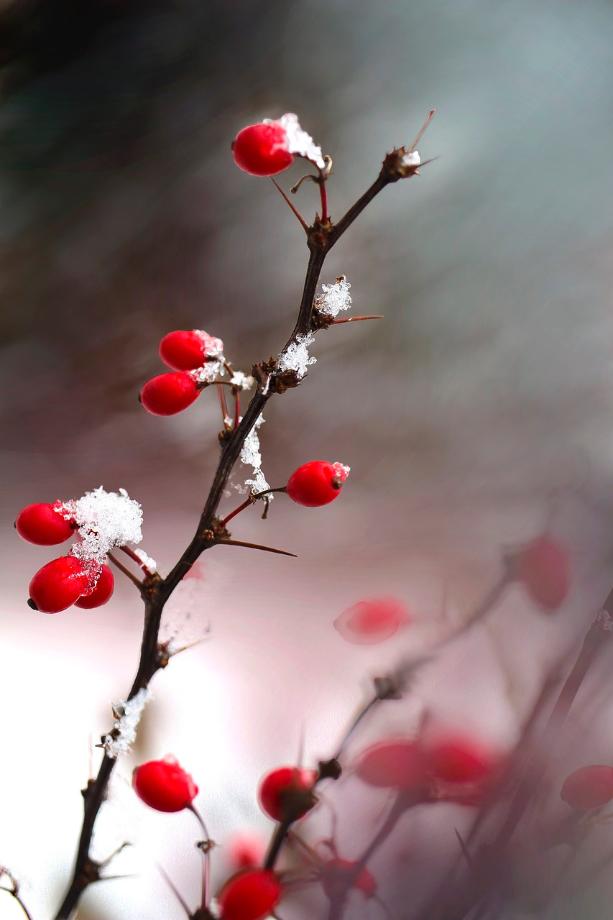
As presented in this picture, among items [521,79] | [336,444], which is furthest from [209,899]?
[521,79]

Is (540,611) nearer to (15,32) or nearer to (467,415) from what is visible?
(467,415)

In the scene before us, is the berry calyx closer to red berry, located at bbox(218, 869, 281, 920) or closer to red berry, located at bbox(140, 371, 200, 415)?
red berry, located at bbox(140, 371, 200, 415)

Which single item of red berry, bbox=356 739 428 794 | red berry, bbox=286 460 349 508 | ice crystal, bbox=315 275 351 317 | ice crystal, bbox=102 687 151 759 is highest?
ice crystal, bbox=315 275 351 317

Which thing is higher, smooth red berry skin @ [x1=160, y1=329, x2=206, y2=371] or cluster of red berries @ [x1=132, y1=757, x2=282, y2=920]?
smooth red berry skin @ [x1=160, y1=329, x2=206, y2=371]

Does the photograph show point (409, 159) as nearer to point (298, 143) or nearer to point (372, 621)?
point (298, 143)

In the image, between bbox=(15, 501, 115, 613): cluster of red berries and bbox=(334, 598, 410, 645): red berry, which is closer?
bbox=(15, 501, 115, 613): cluster of red berries

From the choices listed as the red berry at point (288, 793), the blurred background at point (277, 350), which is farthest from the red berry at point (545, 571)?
the red berry at point (288, 793)

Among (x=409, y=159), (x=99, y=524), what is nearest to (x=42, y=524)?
(x=99, y=524)

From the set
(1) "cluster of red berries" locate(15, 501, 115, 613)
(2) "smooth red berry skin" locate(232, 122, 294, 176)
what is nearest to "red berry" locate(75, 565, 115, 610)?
(1) "cluster of red berries" locate(15, 501, 115, 613)
